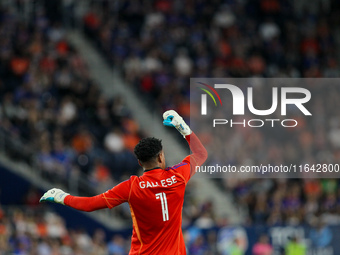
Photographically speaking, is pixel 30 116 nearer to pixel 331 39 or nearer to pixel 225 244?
pixel 225 244

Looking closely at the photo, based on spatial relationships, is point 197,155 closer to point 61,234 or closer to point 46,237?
A: point 46,237

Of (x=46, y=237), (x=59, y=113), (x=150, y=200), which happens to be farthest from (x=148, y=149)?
(x=59, y=113)

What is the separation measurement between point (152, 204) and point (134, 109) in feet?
44.1

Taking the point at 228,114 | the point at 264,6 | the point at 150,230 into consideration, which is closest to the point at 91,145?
the point at 228,114

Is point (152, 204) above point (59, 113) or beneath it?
beneath

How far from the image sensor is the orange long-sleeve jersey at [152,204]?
6.15 metres

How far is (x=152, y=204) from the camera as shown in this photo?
6180 mm

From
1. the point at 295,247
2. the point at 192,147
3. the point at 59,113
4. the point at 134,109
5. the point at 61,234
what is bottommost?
the point at 295,247

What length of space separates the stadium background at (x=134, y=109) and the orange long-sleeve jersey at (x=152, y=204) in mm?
8308

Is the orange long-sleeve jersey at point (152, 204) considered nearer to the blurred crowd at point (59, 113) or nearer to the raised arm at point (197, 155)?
the raised arm at point (197, 155)

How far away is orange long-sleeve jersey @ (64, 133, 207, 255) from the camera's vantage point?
6148 mm

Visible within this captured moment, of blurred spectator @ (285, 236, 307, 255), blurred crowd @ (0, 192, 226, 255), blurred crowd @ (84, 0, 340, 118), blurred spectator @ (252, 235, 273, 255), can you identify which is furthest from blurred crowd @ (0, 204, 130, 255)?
blurred crowd @ (84, 0, 340, 118)

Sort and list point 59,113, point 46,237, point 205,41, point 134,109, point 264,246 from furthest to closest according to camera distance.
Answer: point 205,41 < point 134,109 < point 59,113 < point 264,246 < point 46,237

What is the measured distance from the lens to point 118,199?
6145 mm
